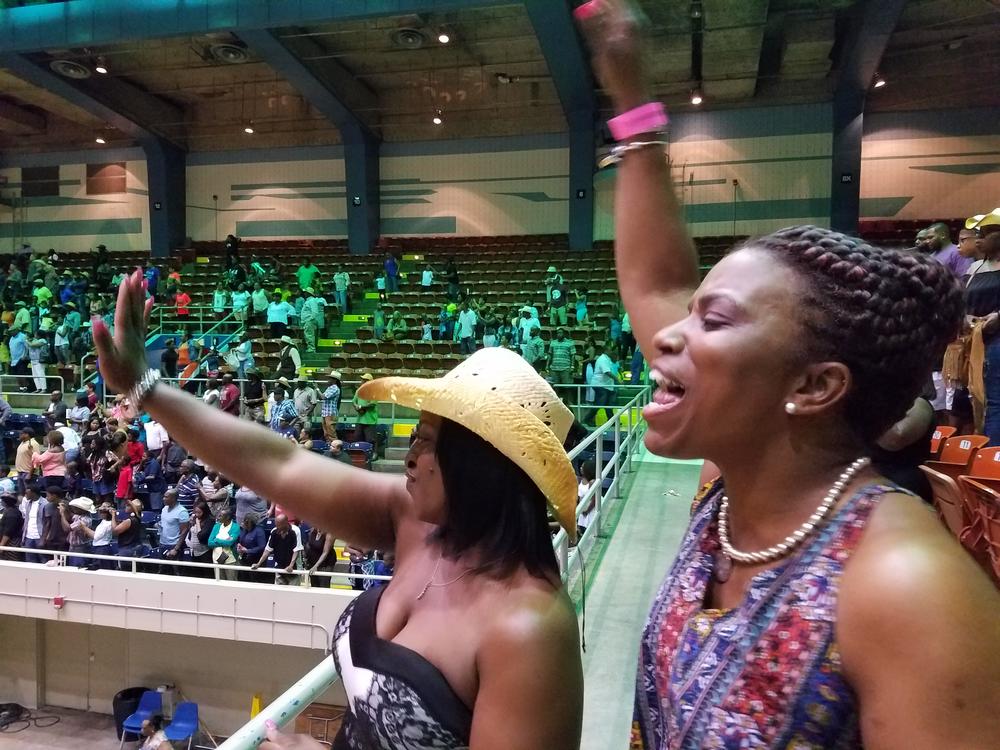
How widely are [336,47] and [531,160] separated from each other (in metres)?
5.30

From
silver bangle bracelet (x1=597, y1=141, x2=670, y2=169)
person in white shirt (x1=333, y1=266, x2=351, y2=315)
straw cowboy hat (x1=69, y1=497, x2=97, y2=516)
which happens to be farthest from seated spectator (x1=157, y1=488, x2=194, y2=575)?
person in white shirt (x1=333, y1=266, x2=351, y2=315)

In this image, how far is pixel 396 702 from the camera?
1.00 meters

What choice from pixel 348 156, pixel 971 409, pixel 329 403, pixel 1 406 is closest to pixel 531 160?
pixel 348 156

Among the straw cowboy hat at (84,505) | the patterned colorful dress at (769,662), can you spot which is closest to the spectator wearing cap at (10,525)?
the straw cowboy hat at (84,505)

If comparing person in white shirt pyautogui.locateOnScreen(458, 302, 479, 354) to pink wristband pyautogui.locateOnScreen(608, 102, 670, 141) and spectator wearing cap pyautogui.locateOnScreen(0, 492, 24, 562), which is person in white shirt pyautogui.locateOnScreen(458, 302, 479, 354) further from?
pink wristband pyautogui.locateOnScreen(608, 102, 670, 141)

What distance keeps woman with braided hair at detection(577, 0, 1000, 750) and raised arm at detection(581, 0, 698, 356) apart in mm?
175

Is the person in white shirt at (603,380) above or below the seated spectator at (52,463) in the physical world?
above

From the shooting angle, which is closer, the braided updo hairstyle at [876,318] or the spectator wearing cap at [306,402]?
the braided updo hairstyle at [876,318]

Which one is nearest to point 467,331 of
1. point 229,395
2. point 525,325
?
point 525,325

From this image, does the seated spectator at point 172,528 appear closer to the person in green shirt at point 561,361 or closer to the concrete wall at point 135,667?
the concrete wall at point 135,667

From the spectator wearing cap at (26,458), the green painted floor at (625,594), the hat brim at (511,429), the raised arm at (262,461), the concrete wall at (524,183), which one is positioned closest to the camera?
the hat brim at (511,429)

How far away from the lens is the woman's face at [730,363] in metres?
0.68

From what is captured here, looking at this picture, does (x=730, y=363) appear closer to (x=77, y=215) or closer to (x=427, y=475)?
(x=427, y=475)

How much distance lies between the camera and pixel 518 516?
3.67 ft
